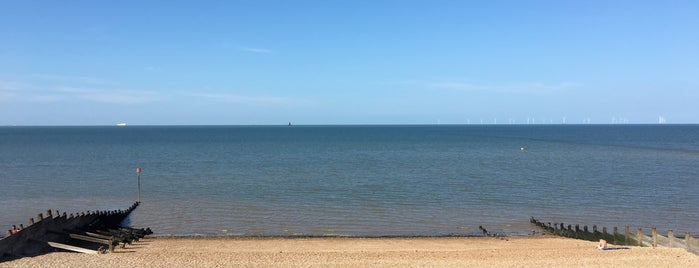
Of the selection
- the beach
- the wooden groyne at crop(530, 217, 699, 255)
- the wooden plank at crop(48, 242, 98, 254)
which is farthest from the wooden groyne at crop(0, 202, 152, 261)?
the wooden groyne at crop(530, 217, 699, 255)

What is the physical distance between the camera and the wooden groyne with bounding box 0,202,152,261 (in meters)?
19.0

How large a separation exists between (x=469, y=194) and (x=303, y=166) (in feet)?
97.4

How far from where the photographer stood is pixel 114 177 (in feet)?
178

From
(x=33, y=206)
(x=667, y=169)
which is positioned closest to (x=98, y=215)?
(x=33, y=206)

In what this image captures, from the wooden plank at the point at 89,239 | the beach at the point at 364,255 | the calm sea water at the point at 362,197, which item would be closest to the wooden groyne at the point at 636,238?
the beach at the point at 364,255

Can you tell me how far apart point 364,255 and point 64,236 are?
12429 mm

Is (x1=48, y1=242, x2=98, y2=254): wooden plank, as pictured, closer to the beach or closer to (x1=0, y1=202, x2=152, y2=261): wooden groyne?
(x1=0, y1=202, x2=152, y2=261): wooden groyne

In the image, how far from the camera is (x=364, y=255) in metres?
20.5

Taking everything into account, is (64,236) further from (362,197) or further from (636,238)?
(636,238)

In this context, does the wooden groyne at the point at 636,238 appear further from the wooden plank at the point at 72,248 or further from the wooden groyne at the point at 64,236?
the wooden plank at the point at 72,248

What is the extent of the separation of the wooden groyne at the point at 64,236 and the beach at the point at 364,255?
2.15 ft

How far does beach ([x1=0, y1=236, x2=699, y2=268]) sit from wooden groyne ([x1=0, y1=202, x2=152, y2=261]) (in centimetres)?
66

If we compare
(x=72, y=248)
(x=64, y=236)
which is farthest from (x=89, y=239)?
(x=72, y=248)

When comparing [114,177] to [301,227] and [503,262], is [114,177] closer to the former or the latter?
[301,227]
